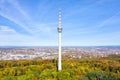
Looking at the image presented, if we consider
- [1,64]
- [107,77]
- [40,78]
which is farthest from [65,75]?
[1,64]

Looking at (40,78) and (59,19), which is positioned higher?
(59,19)

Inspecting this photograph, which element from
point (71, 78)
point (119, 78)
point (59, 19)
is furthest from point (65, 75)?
point (59, 19)

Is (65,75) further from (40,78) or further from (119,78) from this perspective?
(119,78)

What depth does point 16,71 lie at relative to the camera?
121ft

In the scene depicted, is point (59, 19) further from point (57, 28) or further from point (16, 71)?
point (16, 71)

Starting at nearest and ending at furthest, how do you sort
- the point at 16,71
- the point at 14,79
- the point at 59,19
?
the point at 14,79, the point at 59,19, the point at 16,71

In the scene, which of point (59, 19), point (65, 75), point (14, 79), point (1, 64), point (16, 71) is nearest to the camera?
point (14, 79)

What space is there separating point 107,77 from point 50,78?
9.26 m

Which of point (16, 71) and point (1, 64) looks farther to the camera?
point (1, 64)

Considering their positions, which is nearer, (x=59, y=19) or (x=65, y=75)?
(x=65, y=75)

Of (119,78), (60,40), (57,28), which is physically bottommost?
(119,78)

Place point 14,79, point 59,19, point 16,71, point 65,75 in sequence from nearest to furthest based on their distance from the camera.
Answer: point 14,79, point 65,75, point 59,19, point 16,71

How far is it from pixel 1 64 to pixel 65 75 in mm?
27601

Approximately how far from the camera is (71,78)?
2734 cm
